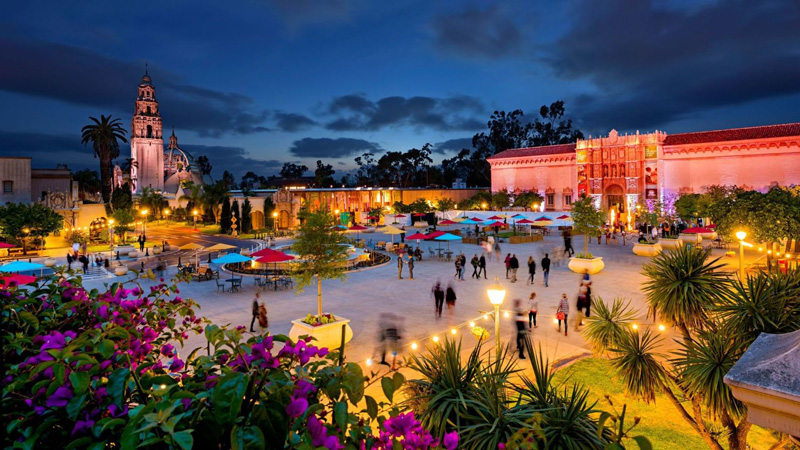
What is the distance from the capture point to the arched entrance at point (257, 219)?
4878cm

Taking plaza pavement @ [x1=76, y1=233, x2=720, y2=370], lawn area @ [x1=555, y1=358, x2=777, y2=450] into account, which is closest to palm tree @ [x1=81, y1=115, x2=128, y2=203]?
plaza pavement @ [x1=76, y1=233, x2=720, y2=370]

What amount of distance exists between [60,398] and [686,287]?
387 inches

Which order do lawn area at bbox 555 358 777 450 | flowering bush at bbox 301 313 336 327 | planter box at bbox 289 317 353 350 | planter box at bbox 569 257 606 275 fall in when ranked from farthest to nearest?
planter box at bbox 569 257 606 275
flowering bush at bbox 301 313 336 327
planter box at bbox 289 317 353 350
lawn area at bbox 555 358 777 450

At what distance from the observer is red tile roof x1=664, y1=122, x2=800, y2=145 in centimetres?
4475

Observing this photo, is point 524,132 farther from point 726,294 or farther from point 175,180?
point 726,294

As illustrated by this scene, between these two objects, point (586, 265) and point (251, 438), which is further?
point (586, 265)

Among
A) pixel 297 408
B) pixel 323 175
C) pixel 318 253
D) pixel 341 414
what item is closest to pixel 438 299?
pixel 318 253

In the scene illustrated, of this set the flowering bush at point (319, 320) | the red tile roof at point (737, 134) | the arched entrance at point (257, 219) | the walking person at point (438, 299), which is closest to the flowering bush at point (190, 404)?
the flowering bush at point (319, 320)

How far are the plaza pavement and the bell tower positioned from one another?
88.2 m

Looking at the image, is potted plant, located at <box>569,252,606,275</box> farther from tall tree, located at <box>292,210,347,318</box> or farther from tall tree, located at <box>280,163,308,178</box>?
tall tree, located at <box>280,163,308,178</box>

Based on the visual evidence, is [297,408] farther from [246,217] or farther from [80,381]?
[246,217]

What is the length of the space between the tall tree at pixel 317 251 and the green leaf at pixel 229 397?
9.99 metres

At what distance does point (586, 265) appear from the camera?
21609 mm

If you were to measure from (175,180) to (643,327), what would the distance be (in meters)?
105
